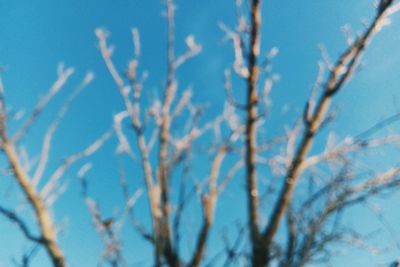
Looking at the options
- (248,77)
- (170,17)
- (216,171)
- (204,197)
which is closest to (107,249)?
(204,197)

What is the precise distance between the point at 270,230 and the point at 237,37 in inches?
56.8

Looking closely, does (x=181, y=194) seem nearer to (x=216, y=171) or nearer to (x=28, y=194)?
(x=216, y=171)

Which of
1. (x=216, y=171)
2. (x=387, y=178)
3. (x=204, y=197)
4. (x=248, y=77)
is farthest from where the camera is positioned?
(x=387, y=178)

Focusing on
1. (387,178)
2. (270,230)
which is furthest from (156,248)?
(387,178)

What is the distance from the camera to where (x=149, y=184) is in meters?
3.17

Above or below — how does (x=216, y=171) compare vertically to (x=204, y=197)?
above

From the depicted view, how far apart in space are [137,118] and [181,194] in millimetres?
699

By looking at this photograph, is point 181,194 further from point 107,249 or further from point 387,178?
point 387,178

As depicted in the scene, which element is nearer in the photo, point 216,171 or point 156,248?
point 156,248

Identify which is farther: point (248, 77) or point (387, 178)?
point (387, 178)

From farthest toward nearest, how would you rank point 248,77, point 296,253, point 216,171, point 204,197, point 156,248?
point 296,253
point 216,171
point 204,197
point 248,77
point 156,248

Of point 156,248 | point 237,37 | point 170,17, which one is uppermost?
point 170,17

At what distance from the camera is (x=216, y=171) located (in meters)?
3.59

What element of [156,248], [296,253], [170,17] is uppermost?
[170,17]
